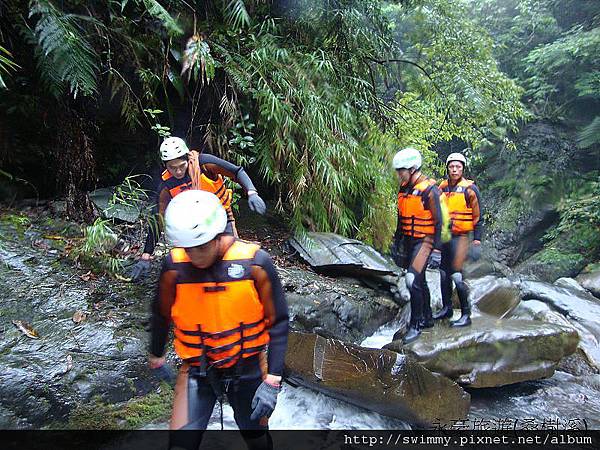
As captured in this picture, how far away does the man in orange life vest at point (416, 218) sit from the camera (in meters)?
4.05

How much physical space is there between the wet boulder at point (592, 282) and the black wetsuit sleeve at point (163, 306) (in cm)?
974

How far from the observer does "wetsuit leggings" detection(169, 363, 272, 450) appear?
2.17 metres

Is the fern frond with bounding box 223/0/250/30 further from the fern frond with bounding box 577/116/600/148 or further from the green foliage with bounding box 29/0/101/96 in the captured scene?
the fern frond with bounding box 577/116/600/148

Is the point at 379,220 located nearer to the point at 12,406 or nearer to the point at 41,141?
the point at 41,141

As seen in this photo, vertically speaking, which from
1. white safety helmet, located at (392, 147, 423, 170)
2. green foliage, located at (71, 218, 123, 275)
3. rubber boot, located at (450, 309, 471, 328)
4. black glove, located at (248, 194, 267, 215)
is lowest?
rubber boot, located at (450, 309, 471, 328)

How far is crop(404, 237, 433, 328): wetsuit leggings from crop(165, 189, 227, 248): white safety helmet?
8.81 feet

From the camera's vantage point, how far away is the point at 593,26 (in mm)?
12844

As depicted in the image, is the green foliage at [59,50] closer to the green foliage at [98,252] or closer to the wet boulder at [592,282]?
the green foliage at [98,252]

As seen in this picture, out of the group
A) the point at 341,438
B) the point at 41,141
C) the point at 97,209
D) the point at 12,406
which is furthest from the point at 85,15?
the point at 341,438

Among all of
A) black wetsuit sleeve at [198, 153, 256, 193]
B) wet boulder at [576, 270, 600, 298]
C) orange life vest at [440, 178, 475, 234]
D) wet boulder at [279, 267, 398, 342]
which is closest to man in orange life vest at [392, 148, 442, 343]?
orange life vest at [440, 178, 475, 234]

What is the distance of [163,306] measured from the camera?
2.20 meters

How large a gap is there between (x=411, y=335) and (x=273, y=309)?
9.51ft

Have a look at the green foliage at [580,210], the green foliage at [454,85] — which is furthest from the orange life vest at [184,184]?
the green foliage at [580,210]

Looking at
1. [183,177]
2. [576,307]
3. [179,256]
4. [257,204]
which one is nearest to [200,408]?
[179,256]
